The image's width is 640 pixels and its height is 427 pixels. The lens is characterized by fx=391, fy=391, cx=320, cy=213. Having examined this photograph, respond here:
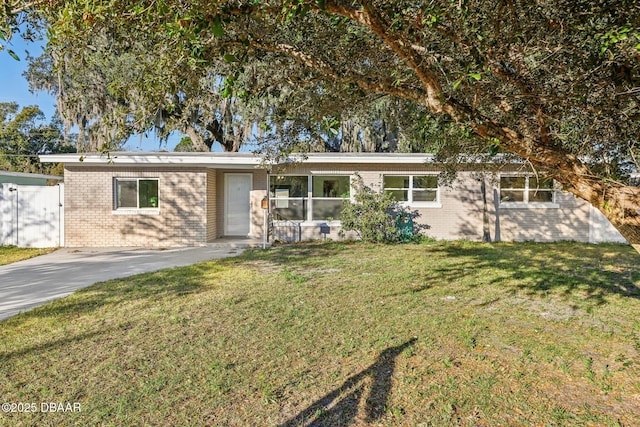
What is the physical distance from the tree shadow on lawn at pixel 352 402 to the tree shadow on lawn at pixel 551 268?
156 inches

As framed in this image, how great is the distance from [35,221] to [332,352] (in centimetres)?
1170

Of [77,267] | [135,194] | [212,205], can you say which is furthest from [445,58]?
[135,194]

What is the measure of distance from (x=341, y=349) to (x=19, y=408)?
8.91ft

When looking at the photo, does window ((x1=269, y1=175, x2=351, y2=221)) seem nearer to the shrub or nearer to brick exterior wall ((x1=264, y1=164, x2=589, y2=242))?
brick exterior wall ((x1=264, y1=164, x2=589, y2=242))

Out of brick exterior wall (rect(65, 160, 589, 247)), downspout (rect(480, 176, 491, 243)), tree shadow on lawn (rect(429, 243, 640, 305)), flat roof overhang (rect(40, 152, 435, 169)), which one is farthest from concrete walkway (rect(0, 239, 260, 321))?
downspout (rect(480, 176, 491, 243))

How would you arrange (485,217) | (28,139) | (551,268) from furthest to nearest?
(28,139) → (485,217) → (551,268)

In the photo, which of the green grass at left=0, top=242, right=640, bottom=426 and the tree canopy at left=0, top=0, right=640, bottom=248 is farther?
the tree canopy at left=0, top=0, right=640, bottom=248

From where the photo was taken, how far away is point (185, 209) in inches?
469

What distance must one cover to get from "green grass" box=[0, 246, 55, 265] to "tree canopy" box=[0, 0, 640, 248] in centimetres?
746

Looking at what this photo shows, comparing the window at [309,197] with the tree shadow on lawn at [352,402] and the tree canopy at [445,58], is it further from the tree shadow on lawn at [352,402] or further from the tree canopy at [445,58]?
the tree shadow on lawn at [352,402]

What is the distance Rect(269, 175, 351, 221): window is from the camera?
42.5ft

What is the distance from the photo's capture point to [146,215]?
11.9m

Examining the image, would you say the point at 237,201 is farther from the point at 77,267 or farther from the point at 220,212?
the point at 77,267

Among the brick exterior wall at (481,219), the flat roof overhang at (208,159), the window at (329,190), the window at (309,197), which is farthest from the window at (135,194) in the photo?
the window at (329,190)
